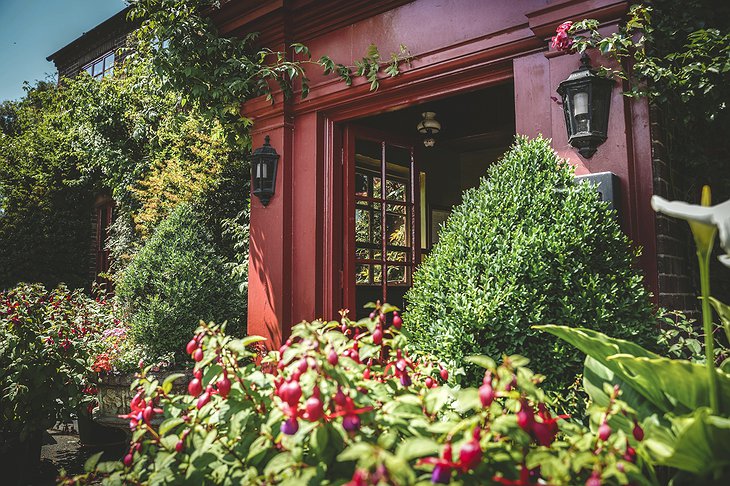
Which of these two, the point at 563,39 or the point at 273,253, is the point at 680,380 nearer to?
the point at 563,39

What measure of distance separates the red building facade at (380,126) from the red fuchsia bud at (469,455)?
2178 mm

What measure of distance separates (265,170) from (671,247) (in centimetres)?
306

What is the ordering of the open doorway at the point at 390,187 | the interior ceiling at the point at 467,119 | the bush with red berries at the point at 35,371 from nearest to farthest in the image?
1. the bush with red berries at the point at 35,371
2. the open doorway at the point at 390,187
3. the interior ceiling at the point at 467,119

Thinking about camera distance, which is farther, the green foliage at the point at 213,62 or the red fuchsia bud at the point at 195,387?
the green foliage at the point at 213,62

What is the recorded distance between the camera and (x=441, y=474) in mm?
1059

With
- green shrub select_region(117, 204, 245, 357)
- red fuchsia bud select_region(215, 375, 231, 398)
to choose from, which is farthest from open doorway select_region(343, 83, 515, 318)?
red fuchsia bud select_region(215, 375, 231, 398)

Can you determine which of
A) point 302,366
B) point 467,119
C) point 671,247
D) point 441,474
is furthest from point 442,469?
point 467,119

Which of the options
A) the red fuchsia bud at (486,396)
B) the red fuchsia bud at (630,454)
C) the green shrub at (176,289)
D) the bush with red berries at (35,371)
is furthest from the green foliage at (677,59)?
the bush with red berries at (35,371)

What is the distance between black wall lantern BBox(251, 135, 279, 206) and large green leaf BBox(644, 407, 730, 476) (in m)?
3.65

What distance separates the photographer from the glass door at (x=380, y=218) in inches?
180

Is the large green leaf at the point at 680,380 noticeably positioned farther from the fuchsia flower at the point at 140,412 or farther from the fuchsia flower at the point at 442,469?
the fuchsia flower at the point at 140,412

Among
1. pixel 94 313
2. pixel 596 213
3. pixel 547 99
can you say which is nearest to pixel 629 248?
pixel 596 213

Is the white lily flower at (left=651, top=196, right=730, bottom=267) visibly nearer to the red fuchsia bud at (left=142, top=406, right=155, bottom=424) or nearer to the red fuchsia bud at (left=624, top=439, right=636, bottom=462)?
the red fuchsia bud at (left=624, top=439, right=636, bottom=462)

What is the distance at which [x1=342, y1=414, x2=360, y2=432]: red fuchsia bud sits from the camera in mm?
1198
